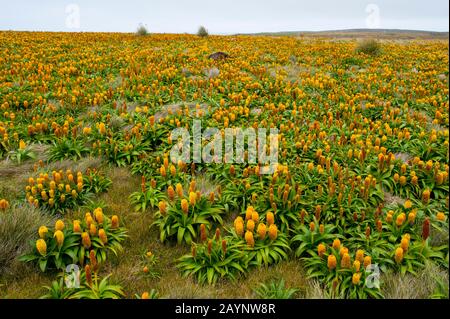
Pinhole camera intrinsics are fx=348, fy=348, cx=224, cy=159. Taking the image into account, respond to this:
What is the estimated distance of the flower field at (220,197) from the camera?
4660 millimetres

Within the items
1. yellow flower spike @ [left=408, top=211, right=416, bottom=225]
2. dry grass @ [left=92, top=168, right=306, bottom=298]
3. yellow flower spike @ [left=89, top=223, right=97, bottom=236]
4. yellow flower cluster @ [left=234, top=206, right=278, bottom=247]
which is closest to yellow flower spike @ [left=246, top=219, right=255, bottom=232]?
yellow flower cluster @ [left=234, top=206, right=278, bottom=247]

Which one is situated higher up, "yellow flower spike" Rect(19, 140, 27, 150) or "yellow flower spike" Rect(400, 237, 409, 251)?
"yellow flower spike" Rect(19, 140, 27, 150)

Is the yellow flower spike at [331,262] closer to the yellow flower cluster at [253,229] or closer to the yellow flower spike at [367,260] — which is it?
the yellow flower spike at [367,260]

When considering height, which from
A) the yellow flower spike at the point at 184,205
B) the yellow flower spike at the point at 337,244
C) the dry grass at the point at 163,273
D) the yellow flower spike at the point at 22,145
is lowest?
the dry grass at the point at 163,273

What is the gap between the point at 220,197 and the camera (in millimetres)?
6316

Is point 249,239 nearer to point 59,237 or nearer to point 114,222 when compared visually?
point 114,222

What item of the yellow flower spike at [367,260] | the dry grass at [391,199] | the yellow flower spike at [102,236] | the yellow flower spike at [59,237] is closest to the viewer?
the yellow flower spike at [367,260]

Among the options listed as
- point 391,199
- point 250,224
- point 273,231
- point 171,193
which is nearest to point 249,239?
point 250,224

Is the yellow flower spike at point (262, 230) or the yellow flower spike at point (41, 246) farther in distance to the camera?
the yellow flower spike at point (262, 230)

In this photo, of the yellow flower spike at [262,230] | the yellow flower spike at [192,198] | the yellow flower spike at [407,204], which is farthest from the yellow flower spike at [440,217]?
the yellow flower spike at [192,198]

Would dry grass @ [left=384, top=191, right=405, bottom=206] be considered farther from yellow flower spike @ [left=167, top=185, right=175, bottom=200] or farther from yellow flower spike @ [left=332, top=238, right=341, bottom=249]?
yellow flower spike @ [left=167, top=185, right=175, bottom=200]

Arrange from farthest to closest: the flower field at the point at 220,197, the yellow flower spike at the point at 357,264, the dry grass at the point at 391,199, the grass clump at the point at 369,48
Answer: the grass clump at the point at 369,48
the dry grass at the point at 391,199
the flower field at the point at 220,197
the yellow flower spike at the point at 357,264

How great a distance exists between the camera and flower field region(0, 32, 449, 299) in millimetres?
4660

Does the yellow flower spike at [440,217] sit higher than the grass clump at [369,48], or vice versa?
the grass clump at [369,48]
